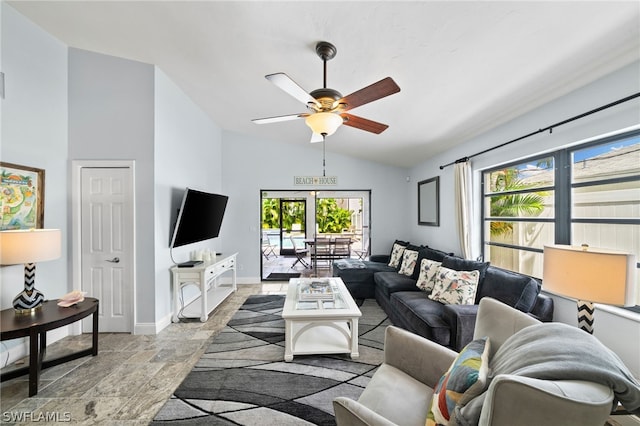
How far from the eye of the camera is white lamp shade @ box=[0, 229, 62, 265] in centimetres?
217

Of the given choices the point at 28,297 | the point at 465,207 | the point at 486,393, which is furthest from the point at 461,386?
the point at 28,297

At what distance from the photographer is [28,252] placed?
2.24 meters

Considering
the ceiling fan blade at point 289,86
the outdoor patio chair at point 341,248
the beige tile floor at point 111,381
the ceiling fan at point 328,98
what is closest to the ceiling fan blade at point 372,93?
the ceiling fan at point 328,98

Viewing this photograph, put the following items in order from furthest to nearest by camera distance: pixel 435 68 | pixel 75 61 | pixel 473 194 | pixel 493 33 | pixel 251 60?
1. pixel 473 194
2. pixel 75 61
3. pixel 251 60
4. pixel 435 68
5. pixel 493 33

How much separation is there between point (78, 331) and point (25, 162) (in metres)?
1.96

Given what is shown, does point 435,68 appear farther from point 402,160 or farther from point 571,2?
point 402,160

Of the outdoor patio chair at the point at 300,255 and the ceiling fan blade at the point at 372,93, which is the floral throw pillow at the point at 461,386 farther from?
the outdoor patio chair at the point at 300,255

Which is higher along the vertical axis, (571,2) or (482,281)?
(571,2)

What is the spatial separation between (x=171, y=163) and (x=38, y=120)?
1267 mm

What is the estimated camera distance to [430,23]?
5.86ft

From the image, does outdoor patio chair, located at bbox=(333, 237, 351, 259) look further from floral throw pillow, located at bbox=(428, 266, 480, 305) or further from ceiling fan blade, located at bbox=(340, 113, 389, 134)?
ceiling fan blade, located at bbox=(340, 113, 389, 134)

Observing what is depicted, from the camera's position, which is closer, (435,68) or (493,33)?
(493,33)

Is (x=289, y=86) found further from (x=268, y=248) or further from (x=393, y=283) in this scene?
(x=268, y=248)

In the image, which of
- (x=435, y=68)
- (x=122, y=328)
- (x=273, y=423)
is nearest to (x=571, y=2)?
(x=435, y=68)
